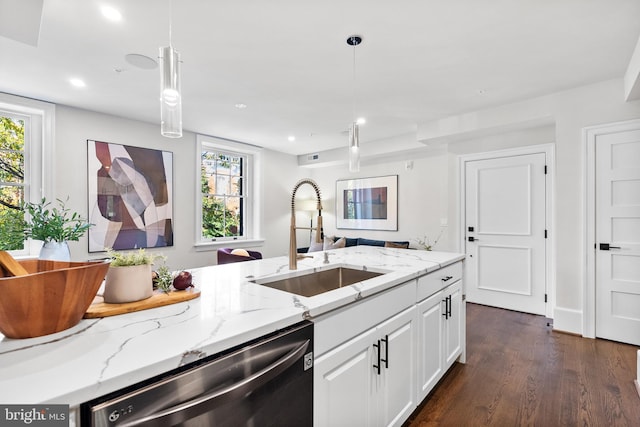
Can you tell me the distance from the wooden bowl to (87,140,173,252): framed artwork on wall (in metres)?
3.38

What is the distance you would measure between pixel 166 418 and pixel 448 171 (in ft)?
14.5

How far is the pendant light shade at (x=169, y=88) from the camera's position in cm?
133

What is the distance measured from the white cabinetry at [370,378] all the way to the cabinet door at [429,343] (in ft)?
0.34

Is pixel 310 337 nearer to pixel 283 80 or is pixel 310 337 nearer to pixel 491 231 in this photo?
pixel 283 80

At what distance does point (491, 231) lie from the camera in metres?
4.04

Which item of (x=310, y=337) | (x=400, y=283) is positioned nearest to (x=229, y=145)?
(x=400, y=283)

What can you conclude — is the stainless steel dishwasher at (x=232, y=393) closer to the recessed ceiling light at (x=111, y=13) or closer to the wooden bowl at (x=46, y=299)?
the wooden bowl at (x=46, y=299)

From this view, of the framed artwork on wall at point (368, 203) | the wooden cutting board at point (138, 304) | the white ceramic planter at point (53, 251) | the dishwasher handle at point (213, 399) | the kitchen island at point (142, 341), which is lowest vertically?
the dishwasher handle at point (213, 399)

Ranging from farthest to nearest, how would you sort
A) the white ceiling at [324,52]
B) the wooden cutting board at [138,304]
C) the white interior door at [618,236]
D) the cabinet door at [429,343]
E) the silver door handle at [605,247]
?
1. the silver door handle at [605,247]
2. the white interior door at [618,236]
3. the white ceiling at [324,52]
4. the cabinet door at [429,343]
5. the wooden cutting board at [138,304]

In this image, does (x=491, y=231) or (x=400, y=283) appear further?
(x=491, y=231)

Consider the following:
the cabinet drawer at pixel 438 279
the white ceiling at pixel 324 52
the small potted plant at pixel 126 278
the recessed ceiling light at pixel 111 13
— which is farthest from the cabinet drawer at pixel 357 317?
the recessed ceiling light at pixel 111 13

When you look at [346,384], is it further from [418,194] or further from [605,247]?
[418,194]

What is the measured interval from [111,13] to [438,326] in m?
2.83

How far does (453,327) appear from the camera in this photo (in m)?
2.25
